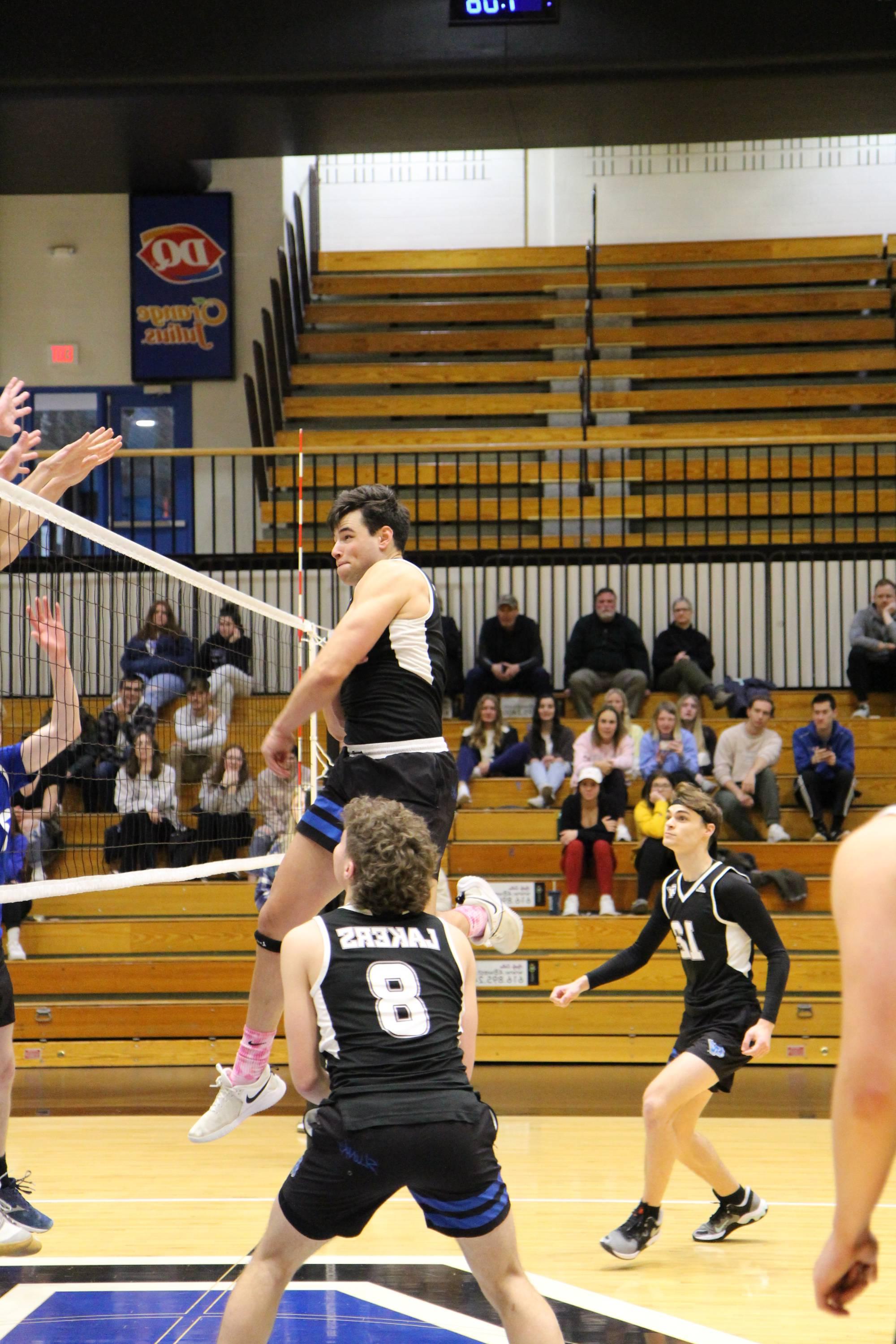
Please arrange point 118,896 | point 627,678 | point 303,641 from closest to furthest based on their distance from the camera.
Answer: point 303,641 < point 118,896 < point 627,678

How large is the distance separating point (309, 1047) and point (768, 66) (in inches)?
352

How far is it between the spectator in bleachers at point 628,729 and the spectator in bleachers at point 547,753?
43 cm

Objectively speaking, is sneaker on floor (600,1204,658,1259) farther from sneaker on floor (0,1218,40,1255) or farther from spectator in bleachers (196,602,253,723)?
spectator in bleachers (196,602,253,723)

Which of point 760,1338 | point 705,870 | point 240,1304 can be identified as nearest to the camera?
point 240,1304

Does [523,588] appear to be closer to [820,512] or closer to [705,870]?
[820,512]

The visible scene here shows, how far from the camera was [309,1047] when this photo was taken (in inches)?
113

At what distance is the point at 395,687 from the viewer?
3.75 metres

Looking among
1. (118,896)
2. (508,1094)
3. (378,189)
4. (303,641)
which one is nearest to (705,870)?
(303,641)

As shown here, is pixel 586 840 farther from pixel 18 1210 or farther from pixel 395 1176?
pixel 395 1176

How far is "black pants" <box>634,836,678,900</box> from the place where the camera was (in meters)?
9.14

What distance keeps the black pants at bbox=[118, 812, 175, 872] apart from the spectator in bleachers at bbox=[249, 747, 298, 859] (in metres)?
0.56

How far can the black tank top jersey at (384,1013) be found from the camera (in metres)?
2.80

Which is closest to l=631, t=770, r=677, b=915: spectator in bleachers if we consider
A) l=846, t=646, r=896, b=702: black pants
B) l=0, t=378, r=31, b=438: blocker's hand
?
l=846, t=646, r=896, b=702: black pants

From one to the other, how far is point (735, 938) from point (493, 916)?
4.35ft
